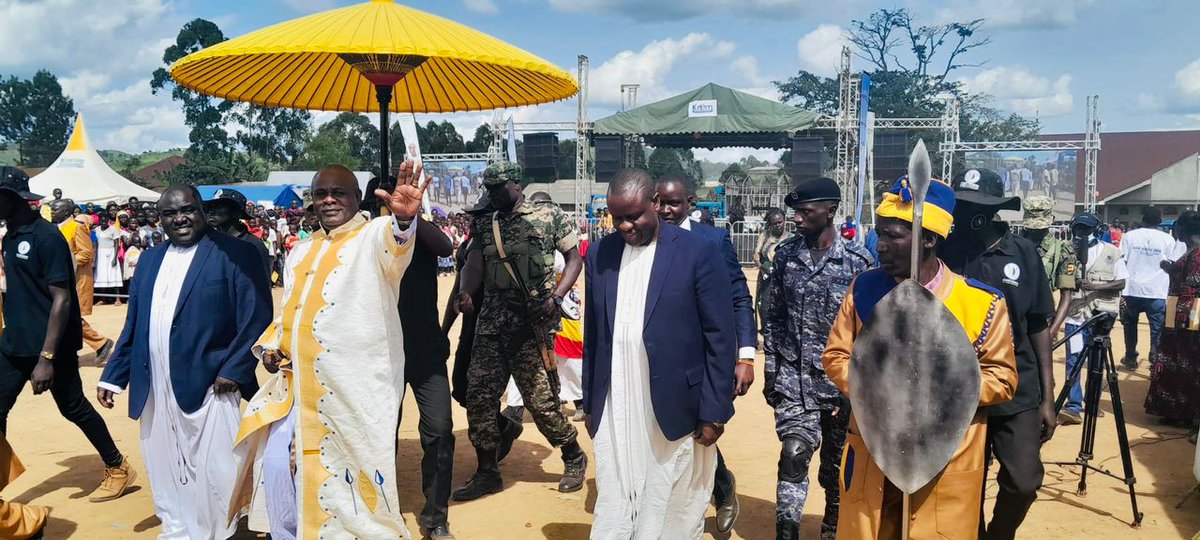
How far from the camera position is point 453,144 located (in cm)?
4712

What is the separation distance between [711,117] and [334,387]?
1052 inches

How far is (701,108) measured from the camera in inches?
1163

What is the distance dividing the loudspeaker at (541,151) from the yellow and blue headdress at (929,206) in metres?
27.8

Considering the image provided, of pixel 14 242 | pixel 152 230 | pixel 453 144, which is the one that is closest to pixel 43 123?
pixel 453 144

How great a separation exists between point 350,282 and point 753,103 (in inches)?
1076

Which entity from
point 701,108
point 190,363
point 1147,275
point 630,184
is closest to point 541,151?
point 701,108

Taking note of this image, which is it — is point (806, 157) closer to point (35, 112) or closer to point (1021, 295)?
point (1021, 295)

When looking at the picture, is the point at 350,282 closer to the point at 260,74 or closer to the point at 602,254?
the point at 602,254

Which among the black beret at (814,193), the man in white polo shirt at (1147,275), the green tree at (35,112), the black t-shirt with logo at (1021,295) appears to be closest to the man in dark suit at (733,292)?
the black beret at (814,193)

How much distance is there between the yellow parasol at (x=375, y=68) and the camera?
356cm

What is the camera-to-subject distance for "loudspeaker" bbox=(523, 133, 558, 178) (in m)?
30.7

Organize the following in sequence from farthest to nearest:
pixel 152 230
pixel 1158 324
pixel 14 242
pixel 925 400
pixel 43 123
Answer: pixel 43 123
pixel 152 230
pixel 1158 324
pixel 14 242
pixel 925 400

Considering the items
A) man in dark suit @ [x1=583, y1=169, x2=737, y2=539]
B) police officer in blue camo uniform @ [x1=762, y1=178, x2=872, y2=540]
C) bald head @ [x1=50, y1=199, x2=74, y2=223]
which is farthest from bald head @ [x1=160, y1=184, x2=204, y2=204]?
bald head @ [x1=50, y1=199, x2=74, y2=223]

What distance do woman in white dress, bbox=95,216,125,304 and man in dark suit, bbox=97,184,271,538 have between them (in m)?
13.7
